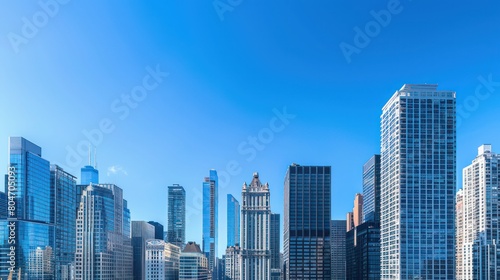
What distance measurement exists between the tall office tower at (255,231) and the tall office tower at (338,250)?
23738 mm

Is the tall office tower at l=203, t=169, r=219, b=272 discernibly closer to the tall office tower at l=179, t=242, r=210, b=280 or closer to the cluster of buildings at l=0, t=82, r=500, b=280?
the cluster of buildings at l=0, t=82, r=500, b=280

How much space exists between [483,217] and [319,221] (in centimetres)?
2859

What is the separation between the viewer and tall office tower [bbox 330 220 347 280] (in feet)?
377

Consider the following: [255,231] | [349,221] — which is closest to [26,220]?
[255,231]

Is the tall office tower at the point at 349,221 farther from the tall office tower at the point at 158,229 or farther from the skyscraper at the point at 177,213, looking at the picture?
the tall office tower at the point at 158,229

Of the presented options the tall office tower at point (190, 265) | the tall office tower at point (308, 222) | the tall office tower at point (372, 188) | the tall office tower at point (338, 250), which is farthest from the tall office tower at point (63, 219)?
the tall office tower at point (338, 250)

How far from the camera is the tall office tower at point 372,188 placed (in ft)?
262

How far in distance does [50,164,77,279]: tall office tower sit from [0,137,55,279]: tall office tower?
300 cm

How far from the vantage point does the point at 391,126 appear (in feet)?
159

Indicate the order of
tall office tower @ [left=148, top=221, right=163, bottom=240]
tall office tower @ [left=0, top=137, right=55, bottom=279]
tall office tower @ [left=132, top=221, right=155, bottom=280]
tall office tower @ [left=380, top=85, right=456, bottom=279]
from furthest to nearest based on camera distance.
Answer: tall office tower @ [left=148, top=221, right=163, bottom=240], tall office tower @ [left=132, top=221, right=155, bottom=280], tall office tower @ [left=0, top=137, right=55, bottom=279], tall office tower @ [left=380, top=85, right=456, bottom=279]

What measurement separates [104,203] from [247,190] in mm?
37155

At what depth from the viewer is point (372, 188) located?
84625 millimetres

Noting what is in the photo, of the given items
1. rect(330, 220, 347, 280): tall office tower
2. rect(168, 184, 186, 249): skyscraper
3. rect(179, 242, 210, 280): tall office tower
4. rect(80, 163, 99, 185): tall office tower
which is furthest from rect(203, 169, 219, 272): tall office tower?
rect(80, 163, 99, 185): tall office tower

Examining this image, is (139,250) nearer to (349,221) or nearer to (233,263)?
(233,263)
